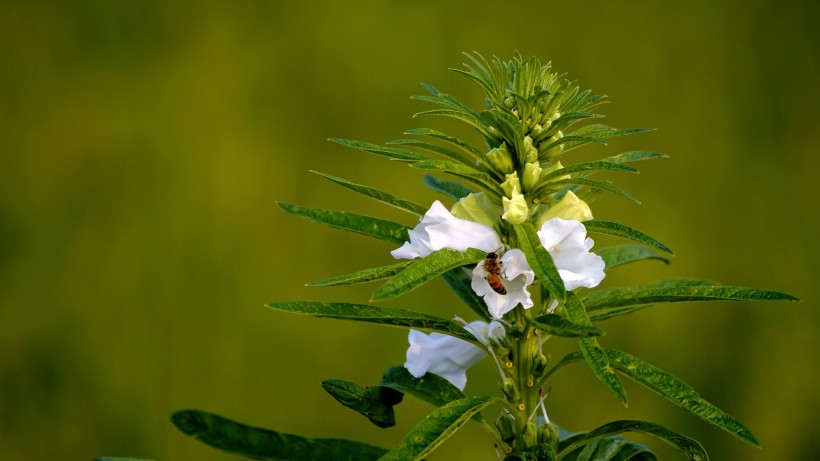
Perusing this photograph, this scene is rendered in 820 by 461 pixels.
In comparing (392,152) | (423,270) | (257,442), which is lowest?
(257,442)

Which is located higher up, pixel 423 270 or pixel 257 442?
pixel 423 270

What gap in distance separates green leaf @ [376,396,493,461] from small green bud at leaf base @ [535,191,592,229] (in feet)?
0.53

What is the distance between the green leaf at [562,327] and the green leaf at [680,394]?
0.06 meters

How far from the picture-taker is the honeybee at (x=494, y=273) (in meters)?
0.73

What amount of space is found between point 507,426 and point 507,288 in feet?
0.43

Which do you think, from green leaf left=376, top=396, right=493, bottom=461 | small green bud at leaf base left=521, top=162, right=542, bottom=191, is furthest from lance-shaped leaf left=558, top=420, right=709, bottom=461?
small green bud at leaf base left=521, top=162, right=542, bottom=191

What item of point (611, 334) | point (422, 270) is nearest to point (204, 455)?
point (611, 334)

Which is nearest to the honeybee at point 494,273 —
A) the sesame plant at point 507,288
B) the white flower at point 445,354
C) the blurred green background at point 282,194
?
the sesame plant at point 507,288

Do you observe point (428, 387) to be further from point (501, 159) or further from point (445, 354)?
point (501, 159)

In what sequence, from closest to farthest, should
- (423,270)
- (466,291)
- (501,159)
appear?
(423,270)
(501,159)
(466,291)

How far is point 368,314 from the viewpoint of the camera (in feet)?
2.33

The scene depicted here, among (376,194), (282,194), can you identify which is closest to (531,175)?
(376,194)

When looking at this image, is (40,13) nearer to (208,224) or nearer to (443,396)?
(208,224)

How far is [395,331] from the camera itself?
2.29 metres
